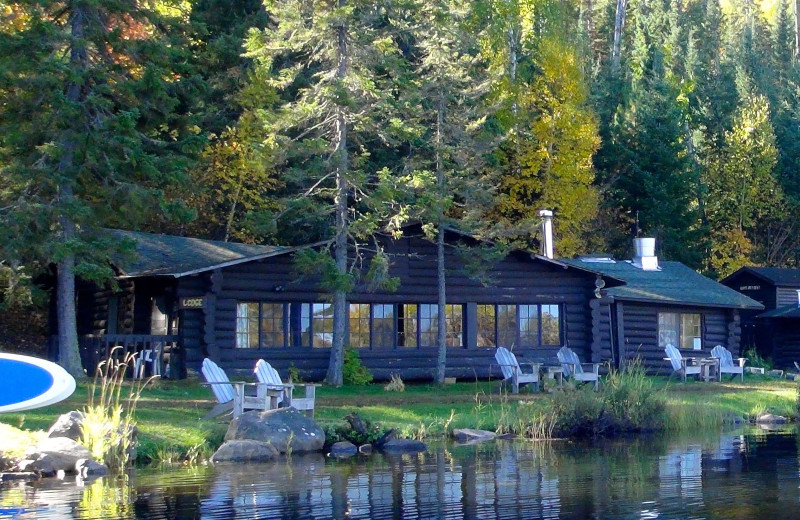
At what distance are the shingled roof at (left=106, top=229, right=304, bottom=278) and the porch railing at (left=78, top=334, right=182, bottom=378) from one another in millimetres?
1375

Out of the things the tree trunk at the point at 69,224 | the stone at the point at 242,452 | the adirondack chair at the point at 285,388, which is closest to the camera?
the stone at the point at 242,452

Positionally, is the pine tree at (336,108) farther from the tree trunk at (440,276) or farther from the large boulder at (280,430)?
the large boulder at (280,430)

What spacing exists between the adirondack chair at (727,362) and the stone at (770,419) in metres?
7.98

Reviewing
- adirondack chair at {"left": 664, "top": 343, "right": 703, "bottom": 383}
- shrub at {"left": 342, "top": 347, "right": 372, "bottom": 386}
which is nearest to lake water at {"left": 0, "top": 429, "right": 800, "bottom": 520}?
shrub at {"left": 342, "top": 347, "right": 372, "bottom": 386}

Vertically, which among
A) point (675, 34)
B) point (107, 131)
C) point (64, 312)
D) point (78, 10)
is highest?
point (675, 34)

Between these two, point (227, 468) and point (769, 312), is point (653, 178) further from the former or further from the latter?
point (227, 468)

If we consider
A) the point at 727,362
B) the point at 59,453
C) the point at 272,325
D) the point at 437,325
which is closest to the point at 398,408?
the point at 272,325

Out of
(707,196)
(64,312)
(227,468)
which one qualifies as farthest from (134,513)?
(707,196)

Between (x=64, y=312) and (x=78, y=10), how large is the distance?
5760mm

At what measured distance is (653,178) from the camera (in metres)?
42.9

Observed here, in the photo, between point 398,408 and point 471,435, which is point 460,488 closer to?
point 471,435

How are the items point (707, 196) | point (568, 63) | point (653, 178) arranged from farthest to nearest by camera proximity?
point (707, 196)
point (653, 178)
point (568, 63)

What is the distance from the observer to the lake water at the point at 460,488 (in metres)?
10.5

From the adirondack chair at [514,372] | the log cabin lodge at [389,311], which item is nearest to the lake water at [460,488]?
the adirondack chair at [514,372]
